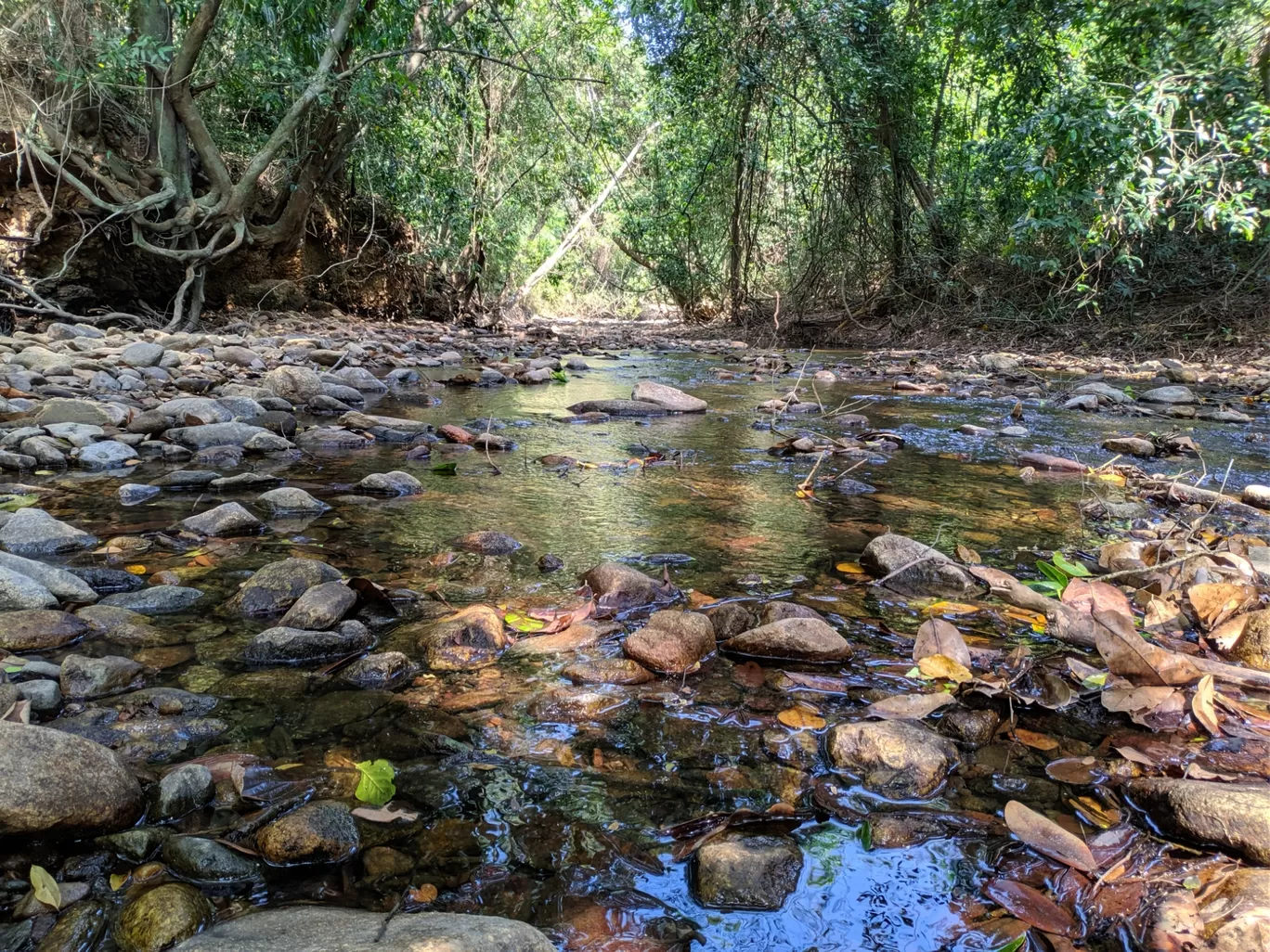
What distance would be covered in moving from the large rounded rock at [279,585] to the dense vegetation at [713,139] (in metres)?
5.13

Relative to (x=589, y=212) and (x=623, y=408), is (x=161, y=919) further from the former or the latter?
(x=589, y=212)

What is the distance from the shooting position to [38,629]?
5.63 feet

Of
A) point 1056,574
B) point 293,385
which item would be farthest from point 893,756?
point 293,385

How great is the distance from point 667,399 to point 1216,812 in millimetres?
4489

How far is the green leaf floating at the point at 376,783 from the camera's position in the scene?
125 cm

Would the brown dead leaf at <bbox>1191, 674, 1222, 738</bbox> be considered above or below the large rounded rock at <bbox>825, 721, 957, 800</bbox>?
above

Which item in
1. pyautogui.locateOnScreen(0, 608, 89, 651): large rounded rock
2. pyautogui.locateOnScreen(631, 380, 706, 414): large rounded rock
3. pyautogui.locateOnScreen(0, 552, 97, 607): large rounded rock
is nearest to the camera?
pyautogui.locateOnScreen(0, 608, 89, 651): large rounded rock

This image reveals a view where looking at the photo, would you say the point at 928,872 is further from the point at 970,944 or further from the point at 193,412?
the point at 193,412

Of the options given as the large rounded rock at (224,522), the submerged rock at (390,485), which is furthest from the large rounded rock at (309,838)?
the submerged rock at (390,485)

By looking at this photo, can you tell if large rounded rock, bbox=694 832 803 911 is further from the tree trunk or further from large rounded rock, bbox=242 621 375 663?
the tree trunk

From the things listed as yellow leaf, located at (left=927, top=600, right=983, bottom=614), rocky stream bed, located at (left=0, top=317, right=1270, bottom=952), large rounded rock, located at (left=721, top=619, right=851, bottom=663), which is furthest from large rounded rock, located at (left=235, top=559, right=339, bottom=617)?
yellow leaf, located at (left=927, top=600, right=983, bottom=614)

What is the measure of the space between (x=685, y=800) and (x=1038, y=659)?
0.93 meters

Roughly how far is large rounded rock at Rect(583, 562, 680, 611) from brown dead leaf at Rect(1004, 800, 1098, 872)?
1.01 meters

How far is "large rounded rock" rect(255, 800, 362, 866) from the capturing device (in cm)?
111
